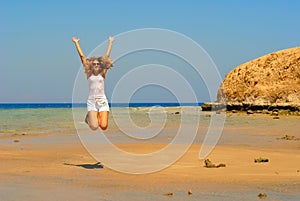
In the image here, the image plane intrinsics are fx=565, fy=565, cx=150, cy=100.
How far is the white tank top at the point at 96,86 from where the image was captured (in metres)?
11.7

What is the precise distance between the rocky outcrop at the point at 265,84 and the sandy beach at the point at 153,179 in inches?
1830

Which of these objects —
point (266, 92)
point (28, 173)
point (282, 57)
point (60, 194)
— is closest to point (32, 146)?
point (28, 173)

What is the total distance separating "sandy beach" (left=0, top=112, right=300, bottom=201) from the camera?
27.3ft

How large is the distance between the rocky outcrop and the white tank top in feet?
159

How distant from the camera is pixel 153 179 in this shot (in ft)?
32.8

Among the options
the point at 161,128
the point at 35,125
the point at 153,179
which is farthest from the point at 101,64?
the point at 35,125

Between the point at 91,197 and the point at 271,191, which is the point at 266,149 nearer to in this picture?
the point at 271,191

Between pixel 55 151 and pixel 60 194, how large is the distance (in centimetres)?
781

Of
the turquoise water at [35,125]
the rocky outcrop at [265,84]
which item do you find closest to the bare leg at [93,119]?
the turquoise water at [35,125]

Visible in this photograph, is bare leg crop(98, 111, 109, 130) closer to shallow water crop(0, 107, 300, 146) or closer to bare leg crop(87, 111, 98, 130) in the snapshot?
bare leg crop(87, 111, 98, 130)

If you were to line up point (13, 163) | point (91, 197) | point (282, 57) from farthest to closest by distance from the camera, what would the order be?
point (282, 57) → point (13, 163) → point (91, 197)

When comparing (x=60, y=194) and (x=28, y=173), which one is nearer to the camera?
(x=60, y=194)

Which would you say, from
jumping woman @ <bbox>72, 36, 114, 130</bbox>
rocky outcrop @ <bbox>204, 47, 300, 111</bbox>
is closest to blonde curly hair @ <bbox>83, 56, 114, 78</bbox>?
jumping woman @ <bbox>72, 36, 114, 130</bbox>

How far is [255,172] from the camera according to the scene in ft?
35.8
